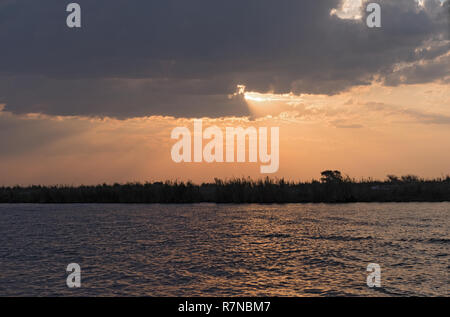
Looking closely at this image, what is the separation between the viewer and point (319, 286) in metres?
12.6

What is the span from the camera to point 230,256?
17.3 meters

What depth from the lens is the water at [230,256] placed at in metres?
12.7

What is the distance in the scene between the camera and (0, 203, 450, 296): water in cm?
1268

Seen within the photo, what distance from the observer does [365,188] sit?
49.9 metres

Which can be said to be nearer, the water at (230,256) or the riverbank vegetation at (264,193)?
the water at (230,256)

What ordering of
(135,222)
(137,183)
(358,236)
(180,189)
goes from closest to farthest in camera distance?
(358,236) < (135,222) < (180,189) < (137,183)

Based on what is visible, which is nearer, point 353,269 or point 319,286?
point 319,286

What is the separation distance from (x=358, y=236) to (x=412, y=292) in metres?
10.1

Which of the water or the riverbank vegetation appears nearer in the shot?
the water

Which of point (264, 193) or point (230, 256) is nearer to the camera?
point (230, 256)

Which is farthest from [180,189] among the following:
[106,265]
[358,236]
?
[106,265]

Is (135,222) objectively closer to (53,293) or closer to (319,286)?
(53,293)
